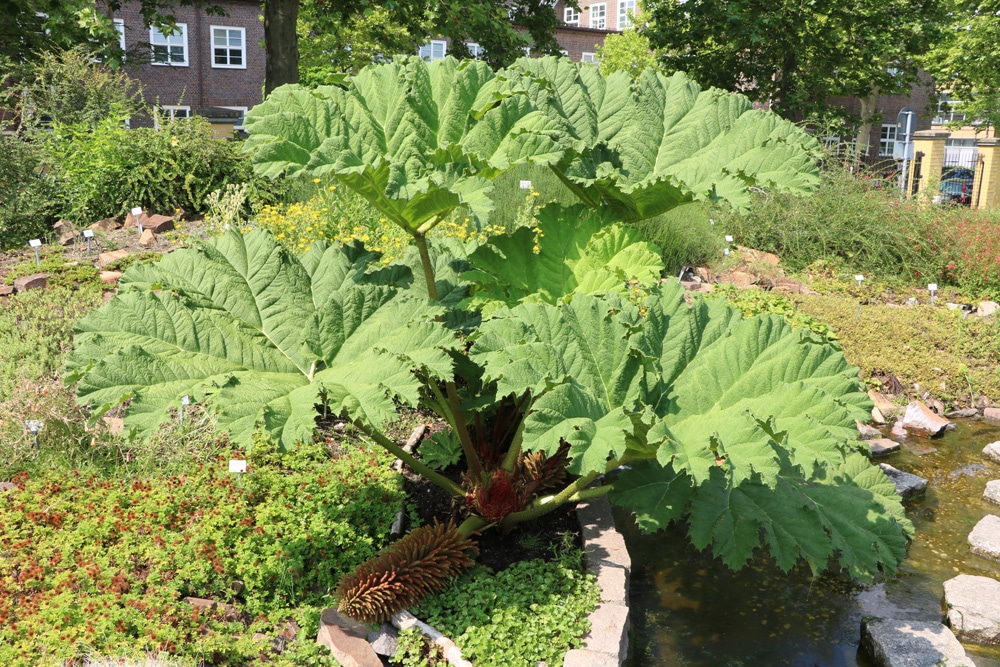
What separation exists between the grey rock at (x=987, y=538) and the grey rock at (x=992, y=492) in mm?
504

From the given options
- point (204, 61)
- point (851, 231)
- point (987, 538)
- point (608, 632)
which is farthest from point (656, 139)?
point (204, 61)

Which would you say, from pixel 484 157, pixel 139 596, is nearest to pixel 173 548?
pixel 139 596

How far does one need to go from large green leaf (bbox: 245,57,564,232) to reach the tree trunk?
7.08m

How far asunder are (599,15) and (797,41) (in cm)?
2795

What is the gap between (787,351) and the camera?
9.48ft

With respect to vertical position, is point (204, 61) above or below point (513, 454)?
above

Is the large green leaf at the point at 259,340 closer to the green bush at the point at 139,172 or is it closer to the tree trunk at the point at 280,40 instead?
the green bush at the point at 139,172

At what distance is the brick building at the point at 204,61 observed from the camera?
2433 cm

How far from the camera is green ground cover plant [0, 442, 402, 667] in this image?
2871mm

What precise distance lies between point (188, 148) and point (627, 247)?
7181 millimetres

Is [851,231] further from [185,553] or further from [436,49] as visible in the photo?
[436,49]

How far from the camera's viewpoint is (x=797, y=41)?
14.8m

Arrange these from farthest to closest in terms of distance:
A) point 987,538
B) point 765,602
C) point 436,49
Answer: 1. point 436,49
2. point 987,538
3. point 765,602

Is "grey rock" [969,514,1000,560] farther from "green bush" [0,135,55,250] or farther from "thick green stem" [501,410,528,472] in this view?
"green bush" [0,135,55,250]
